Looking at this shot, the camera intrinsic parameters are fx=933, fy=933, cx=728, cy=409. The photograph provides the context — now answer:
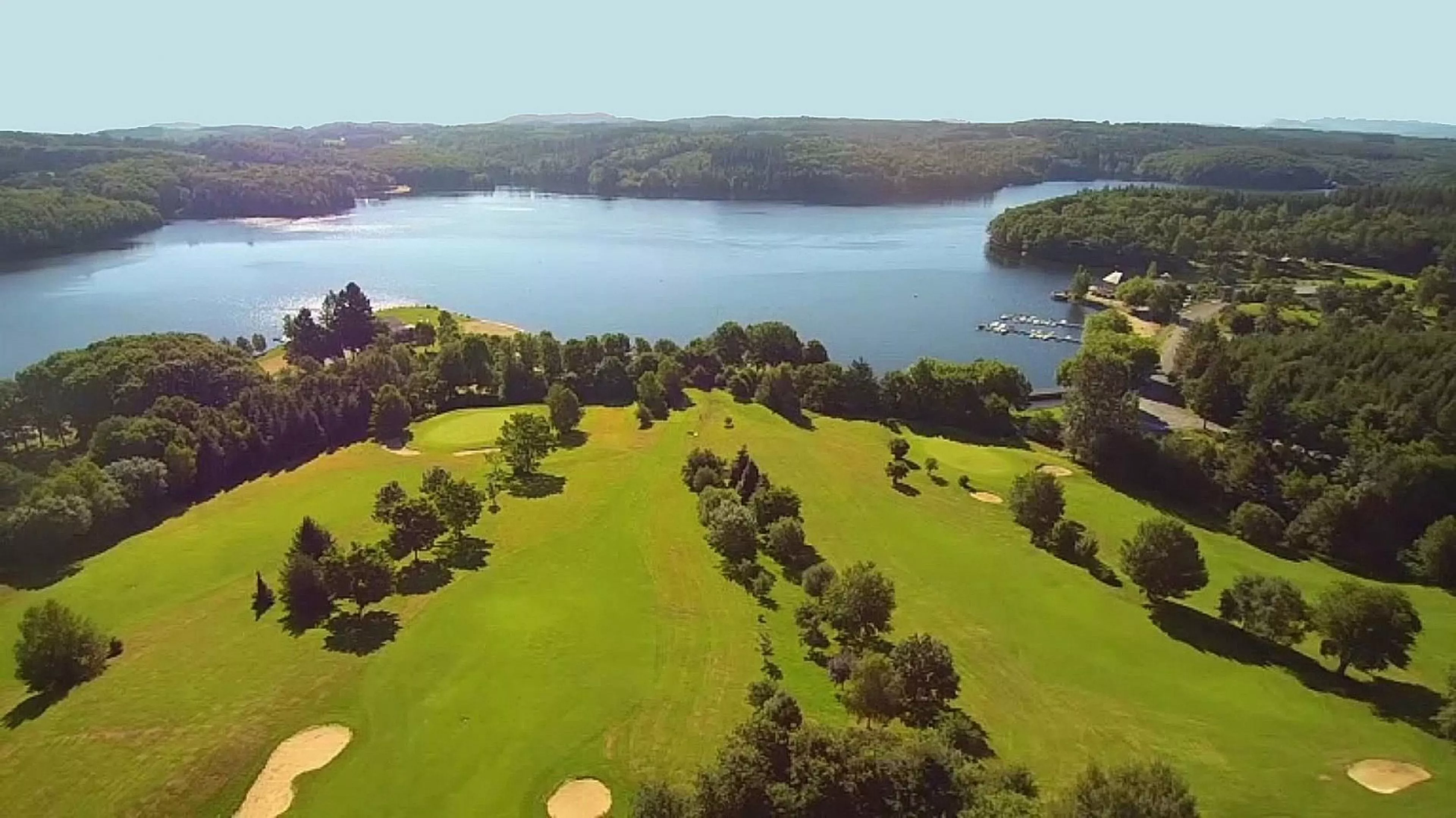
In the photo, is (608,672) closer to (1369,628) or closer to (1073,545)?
(1073,545)

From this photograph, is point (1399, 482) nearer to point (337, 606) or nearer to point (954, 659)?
point (954, 659)

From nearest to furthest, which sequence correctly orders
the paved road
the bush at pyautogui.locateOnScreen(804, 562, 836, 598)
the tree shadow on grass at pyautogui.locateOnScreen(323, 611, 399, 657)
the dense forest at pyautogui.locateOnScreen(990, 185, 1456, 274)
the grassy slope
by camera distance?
the tree shadow on grass at pyautogui.locateOnScreen(323, 611, 399, 657), the bush at pyautogui.locateOnScreen(804, 562, 836, 598), the paved road, the grassy slope, the dense forest at pyautogui.locateOnScreen(990, 185, 1456, 274)

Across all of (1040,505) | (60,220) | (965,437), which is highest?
(60,220)

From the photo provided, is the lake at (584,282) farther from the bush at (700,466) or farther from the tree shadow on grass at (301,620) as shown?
the tree shadow on grass at (301,620)

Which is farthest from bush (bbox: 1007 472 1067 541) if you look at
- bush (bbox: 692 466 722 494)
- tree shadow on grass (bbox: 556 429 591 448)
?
tree shadow on grass (bbox: 556 429 591 448)

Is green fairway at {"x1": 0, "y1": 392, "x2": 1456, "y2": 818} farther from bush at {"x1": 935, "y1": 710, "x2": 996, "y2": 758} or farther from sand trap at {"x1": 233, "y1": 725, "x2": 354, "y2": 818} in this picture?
bush at {"x1": 935, "y1": 710, "x2": 996, "y2": 758}

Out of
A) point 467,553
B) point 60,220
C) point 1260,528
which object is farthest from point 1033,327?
point 60,220
